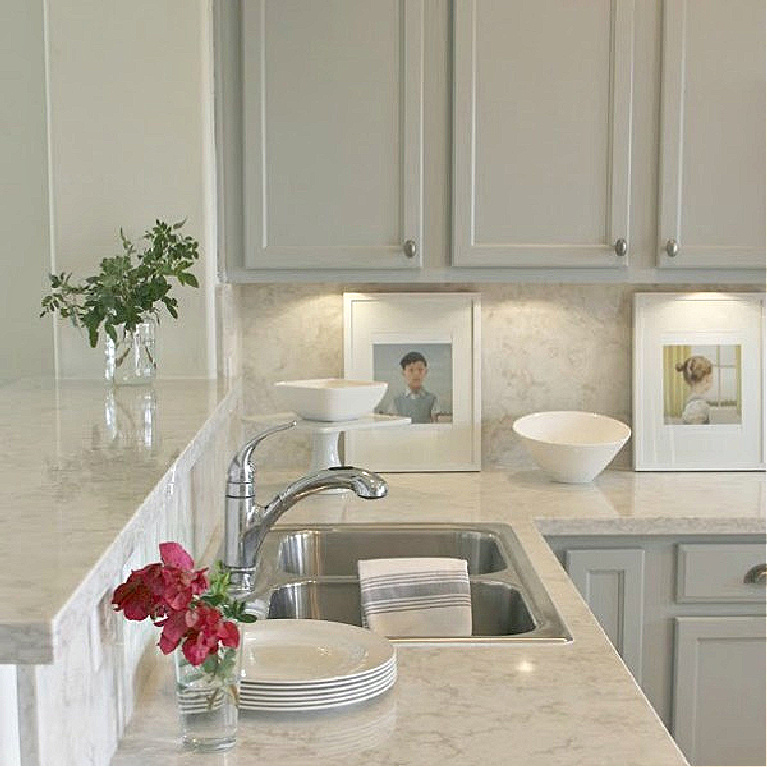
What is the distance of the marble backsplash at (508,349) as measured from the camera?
3.47 meters

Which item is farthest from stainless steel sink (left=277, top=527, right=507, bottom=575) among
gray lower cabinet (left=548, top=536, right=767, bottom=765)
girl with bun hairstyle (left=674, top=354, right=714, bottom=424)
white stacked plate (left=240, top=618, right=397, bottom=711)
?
girl with bun hairstyle (left=674, top=354, right=714, bottom=424)

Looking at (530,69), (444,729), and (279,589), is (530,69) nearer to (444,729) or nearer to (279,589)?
(279,589)

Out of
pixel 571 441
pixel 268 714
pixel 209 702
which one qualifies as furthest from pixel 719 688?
pixel 209 702

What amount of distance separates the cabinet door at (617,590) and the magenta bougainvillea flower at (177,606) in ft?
5.30

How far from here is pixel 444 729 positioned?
1.57m

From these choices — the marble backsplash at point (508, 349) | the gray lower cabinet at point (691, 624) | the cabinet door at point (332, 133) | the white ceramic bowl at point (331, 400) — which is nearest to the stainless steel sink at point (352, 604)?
the gray lower cabinet at point (691, 624)

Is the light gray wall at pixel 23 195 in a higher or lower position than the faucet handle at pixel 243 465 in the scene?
higher

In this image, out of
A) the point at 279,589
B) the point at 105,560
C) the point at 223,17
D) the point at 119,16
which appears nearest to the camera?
the point at 105,560

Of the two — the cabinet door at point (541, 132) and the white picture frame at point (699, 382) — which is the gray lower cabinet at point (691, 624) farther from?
the cabinet door at point (541, 132)

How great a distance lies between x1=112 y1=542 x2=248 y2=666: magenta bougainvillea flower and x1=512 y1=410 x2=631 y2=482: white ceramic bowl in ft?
6.16

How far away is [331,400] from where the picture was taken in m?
3.07

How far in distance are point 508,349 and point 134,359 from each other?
1.16 m

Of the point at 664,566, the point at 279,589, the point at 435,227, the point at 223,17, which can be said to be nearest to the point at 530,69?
the point at 435,227

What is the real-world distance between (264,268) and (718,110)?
1.13m
